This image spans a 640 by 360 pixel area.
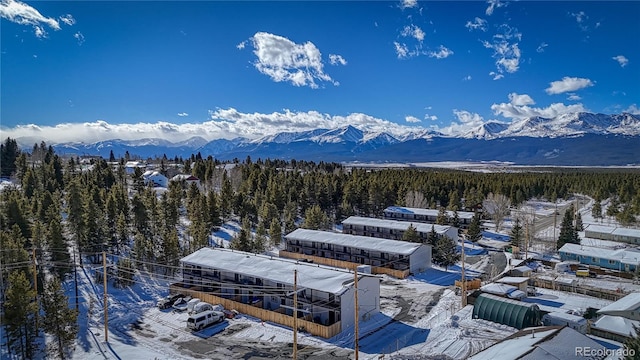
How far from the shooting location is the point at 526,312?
Answer: 33938 mm

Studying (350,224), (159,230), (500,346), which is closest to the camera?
(500,346)

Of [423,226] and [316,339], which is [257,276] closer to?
[316,339]

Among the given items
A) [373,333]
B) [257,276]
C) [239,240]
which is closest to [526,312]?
[373,333]

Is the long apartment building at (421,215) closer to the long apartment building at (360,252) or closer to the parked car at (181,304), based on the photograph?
the long apartment building at (360,252)

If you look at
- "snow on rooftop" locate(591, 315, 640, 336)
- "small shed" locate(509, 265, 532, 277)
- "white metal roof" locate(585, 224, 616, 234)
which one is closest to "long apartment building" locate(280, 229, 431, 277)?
"small shed" locate(509, 265, 532, 277)

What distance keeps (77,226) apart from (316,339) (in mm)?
36018

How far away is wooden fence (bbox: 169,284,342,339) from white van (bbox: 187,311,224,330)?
3051mm

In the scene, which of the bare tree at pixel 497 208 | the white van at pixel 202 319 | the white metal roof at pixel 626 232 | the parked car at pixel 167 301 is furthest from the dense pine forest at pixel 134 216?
the white metal roof at pixel 626 232

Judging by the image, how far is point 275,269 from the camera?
39938 millimetres

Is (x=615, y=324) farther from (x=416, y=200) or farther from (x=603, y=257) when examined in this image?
(x=416, y=200)

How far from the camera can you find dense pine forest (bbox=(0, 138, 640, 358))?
99.7 feet

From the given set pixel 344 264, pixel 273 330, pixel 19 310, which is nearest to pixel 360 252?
pixel 344 264

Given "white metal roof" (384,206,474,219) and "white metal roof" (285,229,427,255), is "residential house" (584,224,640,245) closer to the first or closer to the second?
"white metal roof" (384,206,474,219)

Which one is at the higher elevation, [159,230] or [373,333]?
[159,230]
